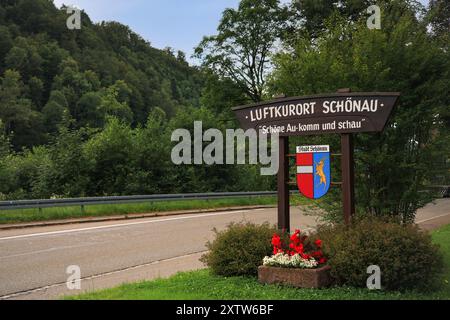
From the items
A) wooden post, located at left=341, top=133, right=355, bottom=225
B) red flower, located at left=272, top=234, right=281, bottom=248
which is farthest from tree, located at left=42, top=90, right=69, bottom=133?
red flower, located at left=272, top=234, right=281, bottom=248

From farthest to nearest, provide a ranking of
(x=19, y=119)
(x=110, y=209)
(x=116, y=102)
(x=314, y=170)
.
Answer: (x=116, y=102) < (x=19, y=119) < (x=110, y=209) < (x=314, y=170)

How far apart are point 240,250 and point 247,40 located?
1511 inches

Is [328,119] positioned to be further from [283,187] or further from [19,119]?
[19,119]

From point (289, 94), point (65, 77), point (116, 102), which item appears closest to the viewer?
point (289, 94)

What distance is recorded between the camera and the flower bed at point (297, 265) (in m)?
7.21

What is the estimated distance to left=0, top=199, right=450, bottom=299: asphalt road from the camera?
8.95m

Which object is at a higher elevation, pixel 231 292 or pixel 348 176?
pixel 348 176

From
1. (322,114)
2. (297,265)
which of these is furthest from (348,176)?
(297,265)

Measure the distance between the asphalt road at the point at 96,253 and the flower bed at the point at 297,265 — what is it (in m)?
2.61

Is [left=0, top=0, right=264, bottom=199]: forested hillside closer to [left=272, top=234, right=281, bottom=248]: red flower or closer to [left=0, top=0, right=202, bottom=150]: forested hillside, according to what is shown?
[left=0, top=0, right=202, bottom=150]: forested hillside

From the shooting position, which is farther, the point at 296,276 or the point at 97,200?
the point at 97,200

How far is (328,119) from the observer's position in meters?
8.50

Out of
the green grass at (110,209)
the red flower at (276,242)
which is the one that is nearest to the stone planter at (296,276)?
the red flower at (276,242)

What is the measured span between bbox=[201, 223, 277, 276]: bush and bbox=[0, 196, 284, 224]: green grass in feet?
38.6
